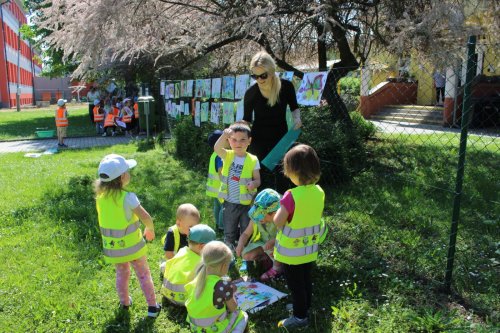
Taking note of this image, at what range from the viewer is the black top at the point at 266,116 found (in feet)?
13.9

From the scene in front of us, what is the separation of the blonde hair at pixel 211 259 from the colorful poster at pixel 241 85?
4.23m

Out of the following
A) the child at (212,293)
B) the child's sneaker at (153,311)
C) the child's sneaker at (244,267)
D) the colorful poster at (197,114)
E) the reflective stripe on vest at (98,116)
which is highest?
the colorful poster at (197,114)

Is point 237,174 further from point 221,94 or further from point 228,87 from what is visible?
point 221,94

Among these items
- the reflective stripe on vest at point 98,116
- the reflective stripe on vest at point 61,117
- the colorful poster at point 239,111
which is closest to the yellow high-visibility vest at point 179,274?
the colorful poster at point 239,111

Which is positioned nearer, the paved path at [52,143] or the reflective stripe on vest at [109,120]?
the paved path at [52,143]

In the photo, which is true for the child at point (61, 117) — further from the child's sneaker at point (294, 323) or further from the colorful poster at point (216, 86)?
the child's sneaker at point (294, 323)

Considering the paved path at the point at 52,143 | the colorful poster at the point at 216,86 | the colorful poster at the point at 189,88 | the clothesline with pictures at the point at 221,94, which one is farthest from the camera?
the paved path at the point at 52,143

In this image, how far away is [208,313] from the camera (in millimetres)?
2611

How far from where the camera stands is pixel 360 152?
701 cm

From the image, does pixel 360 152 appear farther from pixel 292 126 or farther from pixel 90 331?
pixel 90 331

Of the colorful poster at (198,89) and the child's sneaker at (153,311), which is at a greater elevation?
the colorful poster at (198,89)

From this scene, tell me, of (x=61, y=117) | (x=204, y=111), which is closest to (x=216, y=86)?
(x=204, y=111)

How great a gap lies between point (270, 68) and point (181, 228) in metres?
1.66

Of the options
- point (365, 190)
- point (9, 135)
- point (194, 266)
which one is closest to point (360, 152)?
point (365, 190)
